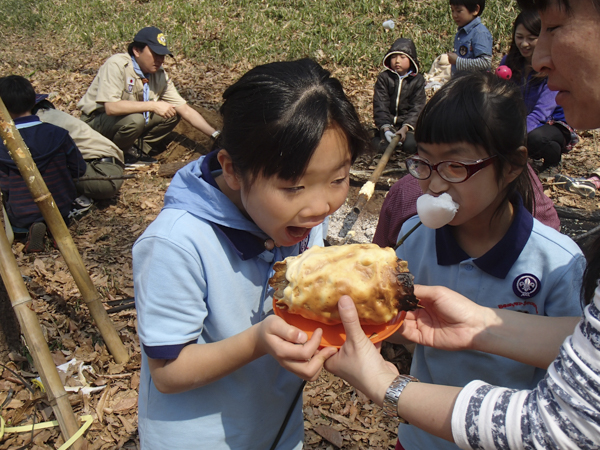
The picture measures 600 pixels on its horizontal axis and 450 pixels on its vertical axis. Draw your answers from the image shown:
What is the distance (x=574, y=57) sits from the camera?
49.9 inches

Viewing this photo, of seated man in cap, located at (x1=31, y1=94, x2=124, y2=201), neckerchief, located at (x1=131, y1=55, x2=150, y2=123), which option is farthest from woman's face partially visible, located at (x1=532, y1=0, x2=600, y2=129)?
neckerchief, located at (x1=131, y1=55, x2=150, y2=123)

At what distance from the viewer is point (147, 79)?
7.81m

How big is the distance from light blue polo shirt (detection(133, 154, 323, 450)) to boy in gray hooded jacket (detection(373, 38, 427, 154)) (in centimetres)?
583

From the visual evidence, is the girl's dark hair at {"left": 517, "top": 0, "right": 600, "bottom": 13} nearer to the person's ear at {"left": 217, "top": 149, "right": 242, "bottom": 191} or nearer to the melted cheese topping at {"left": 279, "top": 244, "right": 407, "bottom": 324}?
the melted cheese topping at {"left": 279, "top": 244, "right": 407, "bottom": 324}

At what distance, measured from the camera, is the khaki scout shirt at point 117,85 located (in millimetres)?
7348

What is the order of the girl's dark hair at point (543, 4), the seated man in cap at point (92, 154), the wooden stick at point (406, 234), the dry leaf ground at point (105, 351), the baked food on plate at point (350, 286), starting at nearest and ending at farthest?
the girl's dark hair at point (543, 4), the baked food on plate at point (350, 286), the wooden stick at point (406, 234), the dry leaf ground at point (105, 351), the seated man in cap at point (92, 154)

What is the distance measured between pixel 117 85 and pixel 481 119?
272 inches

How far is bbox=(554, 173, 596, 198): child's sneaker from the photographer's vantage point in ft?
19.9

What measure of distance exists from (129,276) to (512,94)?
402 cm

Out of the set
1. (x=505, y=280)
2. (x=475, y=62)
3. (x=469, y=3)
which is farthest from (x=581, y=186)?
(x=505, y=280)

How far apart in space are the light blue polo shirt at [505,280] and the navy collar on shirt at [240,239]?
81 cm

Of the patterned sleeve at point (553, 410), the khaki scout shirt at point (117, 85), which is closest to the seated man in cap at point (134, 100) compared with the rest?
the khaki scout shirt at point (117, 85)

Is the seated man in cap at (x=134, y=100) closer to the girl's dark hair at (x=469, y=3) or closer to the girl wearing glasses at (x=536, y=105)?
the girl's dark hair at (x=469, y=3)

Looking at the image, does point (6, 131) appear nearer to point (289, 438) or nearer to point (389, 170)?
point (289, 438)
